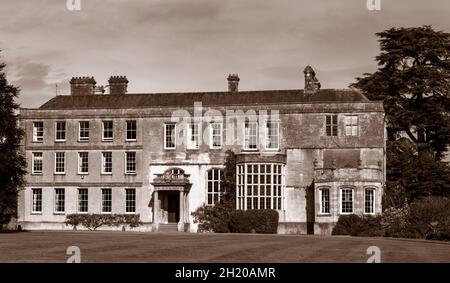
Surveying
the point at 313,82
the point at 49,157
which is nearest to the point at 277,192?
the point at 313,82

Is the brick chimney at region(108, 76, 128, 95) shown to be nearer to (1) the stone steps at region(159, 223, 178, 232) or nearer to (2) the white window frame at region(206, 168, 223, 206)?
(2) the white window frame at region(206, 168, 223, 206)

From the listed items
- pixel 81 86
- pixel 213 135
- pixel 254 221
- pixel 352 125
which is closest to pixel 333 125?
pixel 352 125

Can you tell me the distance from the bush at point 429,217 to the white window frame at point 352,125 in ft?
31.8

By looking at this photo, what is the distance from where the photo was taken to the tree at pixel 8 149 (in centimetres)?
4203

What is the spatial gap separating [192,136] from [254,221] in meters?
7.60

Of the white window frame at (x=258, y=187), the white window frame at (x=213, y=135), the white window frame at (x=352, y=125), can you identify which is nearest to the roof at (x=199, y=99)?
the white window frame at (x=352, y=125)

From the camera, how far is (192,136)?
52.5 metres

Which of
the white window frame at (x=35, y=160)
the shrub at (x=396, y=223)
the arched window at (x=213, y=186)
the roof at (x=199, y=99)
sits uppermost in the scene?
the roof at (x=199, y=99)

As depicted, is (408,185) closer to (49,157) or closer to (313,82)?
(313,82)

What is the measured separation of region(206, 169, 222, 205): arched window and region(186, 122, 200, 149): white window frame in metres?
1.93

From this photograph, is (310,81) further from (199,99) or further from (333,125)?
(199,99)

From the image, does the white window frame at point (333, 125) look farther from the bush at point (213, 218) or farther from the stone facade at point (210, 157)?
the bush at point (213, 218)

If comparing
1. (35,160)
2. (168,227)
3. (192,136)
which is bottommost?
(168,227)
